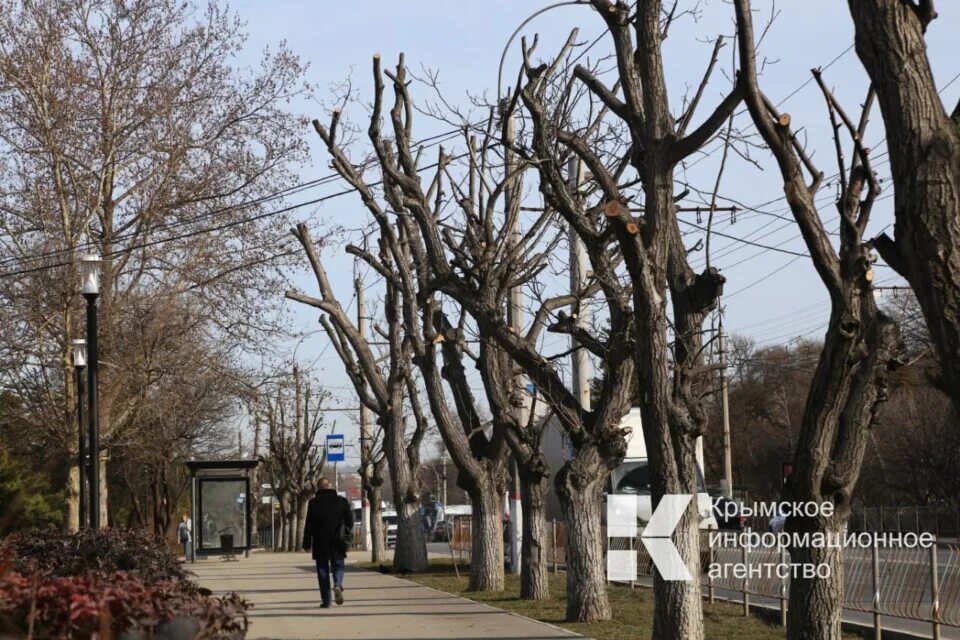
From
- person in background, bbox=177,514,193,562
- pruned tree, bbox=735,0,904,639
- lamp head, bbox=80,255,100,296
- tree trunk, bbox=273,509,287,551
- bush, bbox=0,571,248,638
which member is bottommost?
tree trunk, bbox=273,509,287,551

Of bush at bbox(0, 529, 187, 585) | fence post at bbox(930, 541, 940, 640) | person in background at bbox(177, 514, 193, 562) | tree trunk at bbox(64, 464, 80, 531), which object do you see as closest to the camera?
bush at bbox(0, 529, 187, 585)

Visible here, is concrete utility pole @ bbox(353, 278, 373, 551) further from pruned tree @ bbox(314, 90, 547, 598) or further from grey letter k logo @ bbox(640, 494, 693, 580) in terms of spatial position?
grey letter k logo @ bbox(640, 494, 693, 580)

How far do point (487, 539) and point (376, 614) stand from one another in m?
4.27

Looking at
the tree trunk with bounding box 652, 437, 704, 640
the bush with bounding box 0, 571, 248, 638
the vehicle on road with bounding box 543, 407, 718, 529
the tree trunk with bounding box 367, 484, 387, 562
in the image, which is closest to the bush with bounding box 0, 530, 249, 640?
the bush with bounding box 0, 571, 248, 638

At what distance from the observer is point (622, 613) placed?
54.3 feet

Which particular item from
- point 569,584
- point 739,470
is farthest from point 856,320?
point 739,470

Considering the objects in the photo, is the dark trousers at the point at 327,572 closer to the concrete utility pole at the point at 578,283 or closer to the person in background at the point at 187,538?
the concrete utility pole at the point at 578,283

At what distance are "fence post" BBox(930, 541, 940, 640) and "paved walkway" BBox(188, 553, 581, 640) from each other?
372 cm

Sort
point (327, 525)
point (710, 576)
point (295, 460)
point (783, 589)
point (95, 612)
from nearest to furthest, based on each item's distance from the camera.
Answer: point (95, 612)
point (783, 589)
point (327, 525)
point (710, 576)
point (295, 460)

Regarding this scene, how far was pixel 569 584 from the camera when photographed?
51.6 ft

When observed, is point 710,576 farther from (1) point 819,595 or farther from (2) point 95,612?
(2) point 95,612

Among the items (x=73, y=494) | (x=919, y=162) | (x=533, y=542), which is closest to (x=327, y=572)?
(x=533, y=542)

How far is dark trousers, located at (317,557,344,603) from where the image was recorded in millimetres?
18000

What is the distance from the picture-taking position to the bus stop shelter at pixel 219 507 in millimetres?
37188
